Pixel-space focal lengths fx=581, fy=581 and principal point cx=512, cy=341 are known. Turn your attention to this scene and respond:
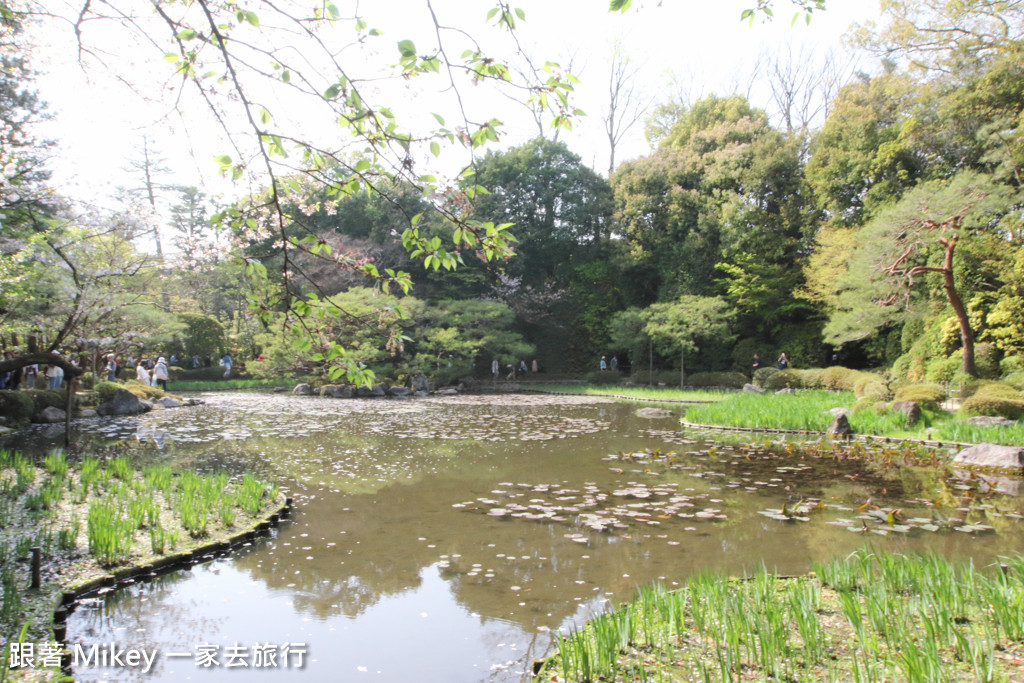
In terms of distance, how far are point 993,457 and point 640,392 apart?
1193 centimetres

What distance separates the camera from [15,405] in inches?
431

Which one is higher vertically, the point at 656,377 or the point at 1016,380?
the point at 1016,380

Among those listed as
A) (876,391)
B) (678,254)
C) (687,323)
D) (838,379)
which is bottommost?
(876,391)

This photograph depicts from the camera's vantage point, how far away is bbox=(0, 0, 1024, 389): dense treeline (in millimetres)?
11070

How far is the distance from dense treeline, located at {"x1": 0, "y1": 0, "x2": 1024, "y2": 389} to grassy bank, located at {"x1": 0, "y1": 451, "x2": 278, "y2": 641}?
2.08m

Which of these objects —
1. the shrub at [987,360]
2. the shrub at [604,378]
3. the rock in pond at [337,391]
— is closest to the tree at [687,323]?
the shrub at [604,378]

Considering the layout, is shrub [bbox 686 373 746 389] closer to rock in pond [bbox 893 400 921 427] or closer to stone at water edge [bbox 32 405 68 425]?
rock in pond [bbox 893 400 921 427]

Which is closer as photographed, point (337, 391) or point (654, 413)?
point (654, 413)

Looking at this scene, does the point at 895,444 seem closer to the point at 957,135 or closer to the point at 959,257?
the point at 959,257

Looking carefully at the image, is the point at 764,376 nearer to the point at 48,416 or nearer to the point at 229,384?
the point at 48,416

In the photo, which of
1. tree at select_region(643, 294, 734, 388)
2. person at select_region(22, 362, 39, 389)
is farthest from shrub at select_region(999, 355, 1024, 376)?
person at select_region(22, 362, 39, 389)

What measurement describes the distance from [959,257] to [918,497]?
10.2 meters

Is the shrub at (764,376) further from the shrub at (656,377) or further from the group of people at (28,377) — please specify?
the group of people at (28,377)

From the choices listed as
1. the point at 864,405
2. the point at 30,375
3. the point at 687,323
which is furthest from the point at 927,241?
the point at 30,375
